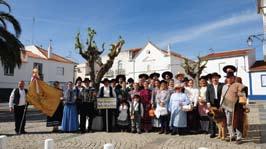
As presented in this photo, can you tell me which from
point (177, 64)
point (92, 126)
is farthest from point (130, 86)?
point (177, 64)

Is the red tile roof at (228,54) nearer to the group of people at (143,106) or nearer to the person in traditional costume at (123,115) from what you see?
the group of people at (143,106)

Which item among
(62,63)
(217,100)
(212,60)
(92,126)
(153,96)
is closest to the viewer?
(217,100)

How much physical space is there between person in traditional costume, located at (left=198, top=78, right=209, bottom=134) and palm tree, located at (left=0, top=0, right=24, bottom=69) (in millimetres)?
14237

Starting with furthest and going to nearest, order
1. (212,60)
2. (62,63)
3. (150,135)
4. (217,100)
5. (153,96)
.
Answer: (62,63) → (212,60) → (153,96) → (150,135) → (217,100)

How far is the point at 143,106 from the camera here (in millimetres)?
10359

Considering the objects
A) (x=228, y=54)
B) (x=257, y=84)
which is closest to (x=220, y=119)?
(x=257, y=84)

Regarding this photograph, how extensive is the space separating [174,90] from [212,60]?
35.9 metres

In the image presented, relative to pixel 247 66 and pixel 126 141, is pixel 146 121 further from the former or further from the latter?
pixel 247 66

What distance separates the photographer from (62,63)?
162ft

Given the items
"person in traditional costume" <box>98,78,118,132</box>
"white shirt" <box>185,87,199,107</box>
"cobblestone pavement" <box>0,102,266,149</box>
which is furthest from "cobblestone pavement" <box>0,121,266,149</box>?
"white shirt" <box>185,87,199,107</box>

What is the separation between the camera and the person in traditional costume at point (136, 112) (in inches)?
400

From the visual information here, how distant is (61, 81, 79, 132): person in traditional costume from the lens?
10.5 meters

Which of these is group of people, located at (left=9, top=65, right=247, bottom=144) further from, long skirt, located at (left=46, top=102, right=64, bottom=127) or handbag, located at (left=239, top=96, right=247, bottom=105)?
handbag, located at (left=239, top=96, right=247, bottom=105)

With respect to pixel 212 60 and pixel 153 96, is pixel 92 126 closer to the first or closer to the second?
pixel 153 96
